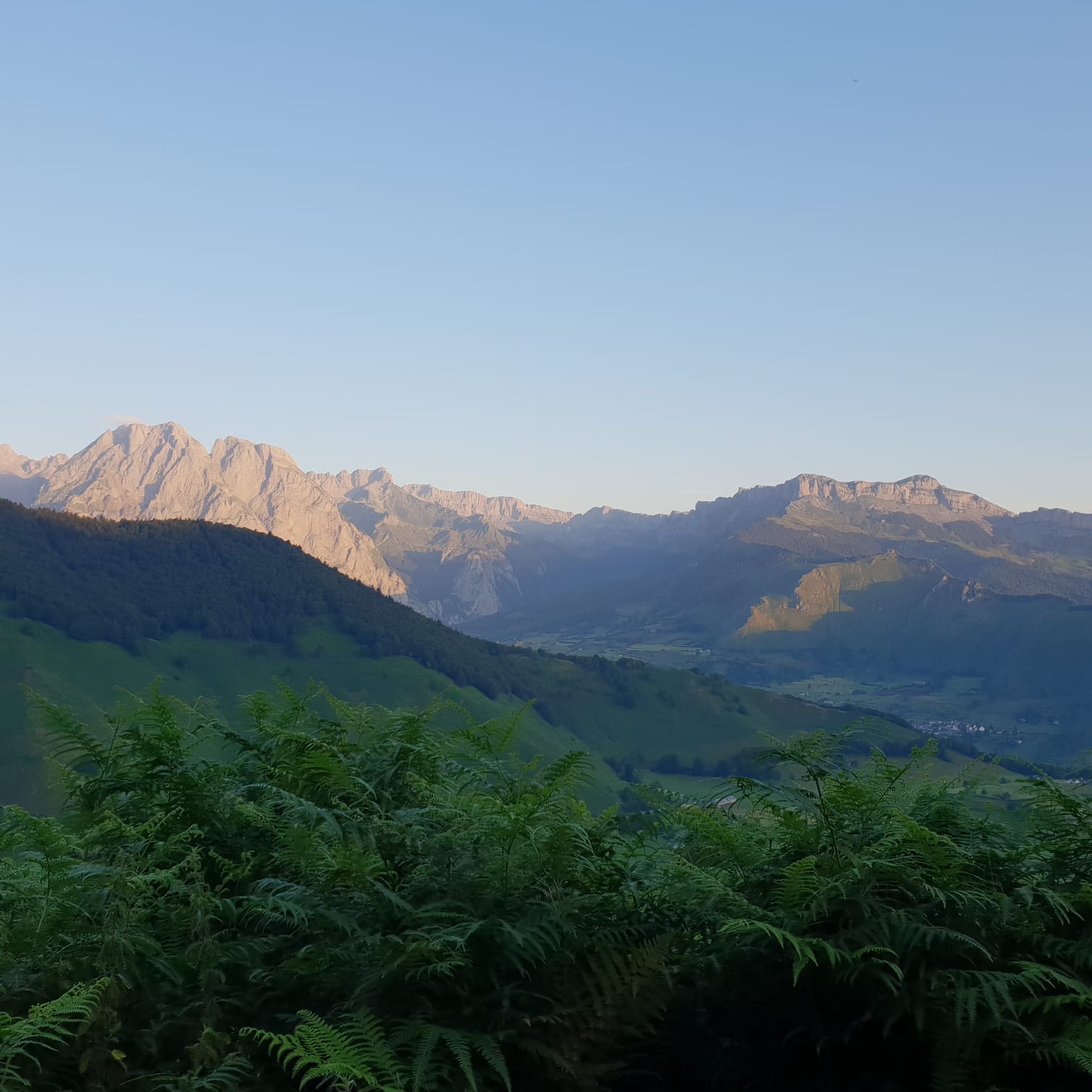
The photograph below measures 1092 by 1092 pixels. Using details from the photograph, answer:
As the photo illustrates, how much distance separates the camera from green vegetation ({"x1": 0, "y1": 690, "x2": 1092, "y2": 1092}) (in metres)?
3.97

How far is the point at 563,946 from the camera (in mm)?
4418

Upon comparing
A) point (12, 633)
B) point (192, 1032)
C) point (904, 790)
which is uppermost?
point (904, 790)

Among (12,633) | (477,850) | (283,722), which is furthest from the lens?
(12,633)

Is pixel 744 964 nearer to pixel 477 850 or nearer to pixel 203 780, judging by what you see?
pixel 477 850

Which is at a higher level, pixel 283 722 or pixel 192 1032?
pixel 283 722

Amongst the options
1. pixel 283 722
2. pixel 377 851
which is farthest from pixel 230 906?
pixel 283 722

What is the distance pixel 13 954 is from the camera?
4.56 metres

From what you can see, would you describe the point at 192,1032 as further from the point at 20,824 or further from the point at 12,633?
the point at 12,633

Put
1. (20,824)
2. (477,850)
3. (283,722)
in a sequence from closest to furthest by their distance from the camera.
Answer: (477,850) < (20,824) < (283,722)

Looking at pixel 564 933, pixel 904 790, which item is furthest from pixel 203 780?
pixel 904 790

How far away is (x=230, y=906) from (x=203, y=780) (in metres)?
1.51

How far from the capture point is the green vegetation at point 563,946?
397cm

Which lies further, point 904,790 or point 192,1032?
point 904,790

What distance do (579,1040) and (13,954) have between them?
2.66 m
